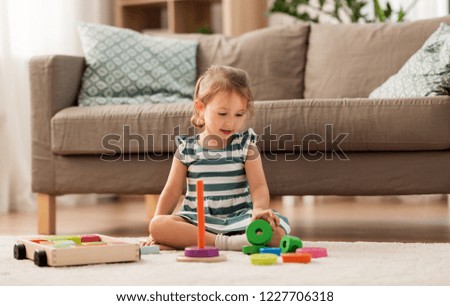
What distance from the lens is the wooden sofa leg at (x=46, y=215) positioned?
2.71m

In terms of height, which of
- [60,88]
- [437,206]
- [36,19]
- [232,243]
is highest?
[36,19]

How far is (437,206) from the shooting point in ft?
11.6

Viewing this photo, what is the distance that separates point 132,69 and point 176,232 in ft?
3.76

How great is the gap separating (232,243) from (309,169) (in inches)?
19.6

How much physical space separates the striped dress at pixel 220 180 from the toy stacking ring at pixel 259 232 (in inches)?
6.5

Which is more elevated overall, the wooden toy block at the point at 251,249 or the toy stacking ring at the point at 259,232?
the toy stacking ring at the point at 259,232

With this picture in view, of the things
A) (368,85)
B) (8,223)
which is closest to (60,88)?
(8,223)

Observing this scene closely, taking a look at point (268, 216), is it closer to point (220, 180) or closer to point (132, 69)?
point (220, 180)

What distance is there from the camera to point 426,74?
2588mm

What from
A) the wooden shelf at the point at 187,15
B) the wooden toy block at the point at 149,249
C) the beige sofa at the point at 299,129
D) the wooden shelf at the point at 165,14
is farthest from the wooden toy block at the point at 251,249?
the wooden shelf at the point at 165,14

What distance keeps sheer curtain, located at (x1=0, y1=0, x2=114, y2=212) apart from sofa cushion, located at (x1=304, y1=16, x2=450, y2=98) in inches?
52.6

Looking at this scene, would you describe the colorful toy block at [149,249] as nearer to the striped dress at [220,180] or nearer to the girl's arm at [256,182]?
the striped dress at [220,180]

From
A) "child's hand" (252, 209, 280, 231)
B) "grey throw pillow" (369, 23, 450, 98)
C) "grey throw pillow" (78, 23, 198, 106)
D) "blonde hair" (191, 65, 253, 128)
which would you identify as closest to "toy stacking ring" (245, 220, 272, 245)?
"child's hand" (252, 209, 280, 231)

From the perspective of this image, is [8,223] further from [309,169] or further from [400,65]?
[400,65]
